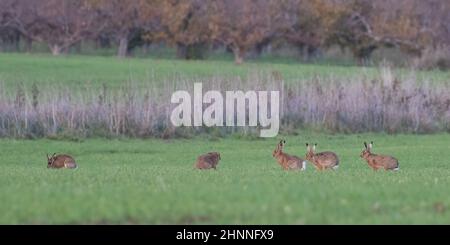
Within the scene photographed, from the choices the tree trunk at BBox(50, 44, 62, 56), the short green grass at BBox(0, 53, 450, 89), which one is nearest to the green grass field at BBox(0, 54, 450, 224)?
the short green grass at BBox(0, 53, 450, 89)

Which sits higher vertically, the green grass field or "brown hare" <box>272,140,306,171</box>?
the green grass field

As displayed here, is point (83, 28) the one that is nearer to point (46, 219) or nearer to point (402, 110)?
point (402, 110)

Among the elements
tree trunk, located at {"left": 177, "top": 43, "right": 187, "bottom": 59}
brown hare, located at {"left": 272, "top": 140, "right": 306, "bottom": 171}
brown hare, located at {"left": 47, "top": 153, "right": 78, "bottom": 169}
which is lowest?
brown hare, located at {"left": 47, "top": 153, "right": 78, "bottom": 169}

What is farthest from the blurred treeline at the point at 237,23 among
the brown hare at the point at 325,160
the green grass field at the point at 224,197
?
the brown hare at the point at 325,160

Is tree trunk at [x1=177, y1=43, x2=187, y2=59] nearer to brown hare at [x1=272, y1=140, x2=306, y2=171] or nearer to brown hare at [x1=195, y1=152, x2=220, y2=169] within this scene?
brown hare at [x1=195, y1=152, x2=220, y2=169]

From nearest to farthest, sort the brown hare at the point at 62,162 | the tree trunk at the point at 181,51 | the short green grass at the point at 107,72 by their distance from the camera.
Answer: the brown hare at the point at 62,162, the short green grass at the point at 107,72, the tree trunk at the point at 181,51

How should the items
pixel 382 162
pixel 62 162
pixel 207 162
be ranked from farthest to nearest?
pixel 62 162 → pixel 207 162 → pixel 382 162

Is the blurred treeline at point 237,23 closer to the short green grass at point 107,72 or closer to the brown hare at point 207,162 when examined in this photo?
the short green grass at point 107,72

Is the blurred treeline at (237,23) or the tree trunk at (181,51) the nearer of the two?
the blurred treeline at (237,23)

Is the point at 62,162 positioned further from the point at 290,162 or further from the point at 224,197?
the point at 224,197

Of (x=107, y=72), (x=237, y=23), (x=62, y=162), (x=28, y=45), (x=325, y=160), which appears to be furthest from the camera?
(x=28, y=45)

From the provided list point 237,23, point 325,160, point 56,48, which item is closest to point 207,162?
point 325,160

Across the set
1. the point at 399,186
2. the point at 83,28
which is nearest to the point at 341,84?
the point at 399,186
